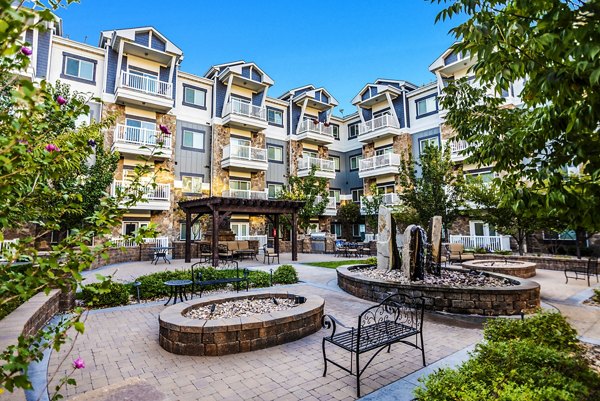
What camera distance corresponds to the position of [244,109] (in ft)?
79.4

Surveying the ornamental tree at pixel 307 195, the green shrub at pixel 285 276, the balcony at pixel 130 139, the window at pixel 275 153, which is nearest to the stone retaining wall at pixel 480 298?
the green shrub at pixel 285 276

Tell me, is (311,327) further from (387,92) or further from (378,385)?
(387,92)

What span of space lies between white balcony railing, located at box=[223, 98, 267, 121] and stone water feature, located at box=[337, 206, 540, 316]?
54.7 feet

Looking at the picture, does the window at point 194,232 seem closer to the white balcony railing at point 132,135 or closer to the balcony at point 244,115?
the white balcony railing at point 132,135

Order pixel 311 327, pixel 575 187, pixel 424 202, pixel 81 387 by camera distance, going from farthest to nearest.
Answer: pixel 424 202
pixel 311 327
pixel 81 387
pixel 575 187

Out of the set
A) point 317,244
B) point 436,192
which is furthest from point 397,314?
point 317,244

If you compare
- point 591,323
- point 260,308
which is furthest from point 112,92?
point 591,323

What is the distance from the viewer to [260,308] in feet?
21.1

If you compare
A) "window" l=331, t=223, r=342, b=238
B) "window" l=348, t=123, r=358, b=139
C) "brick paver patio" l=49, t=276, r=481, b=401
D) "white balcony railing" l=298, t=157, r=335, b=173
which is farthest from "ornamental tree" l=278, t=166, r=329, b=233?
"brick paver patio" l=49, t=276, r=481, b=401

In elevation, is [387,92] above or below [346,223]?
above

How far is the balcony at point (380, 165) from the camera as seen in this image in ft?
84.3

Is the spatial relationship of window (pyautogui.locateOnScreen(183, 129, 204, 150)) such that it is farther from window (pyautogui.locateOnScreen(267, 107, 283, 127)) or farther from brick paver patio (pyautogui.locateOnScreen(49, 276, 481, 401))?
brick paver patio (pyautogui.locateOnScreen(49, 276, 481, 401))

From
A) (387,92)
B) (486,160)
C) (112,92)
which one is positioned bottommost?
(486,160)

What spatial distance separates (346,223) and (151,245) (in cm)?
1753
